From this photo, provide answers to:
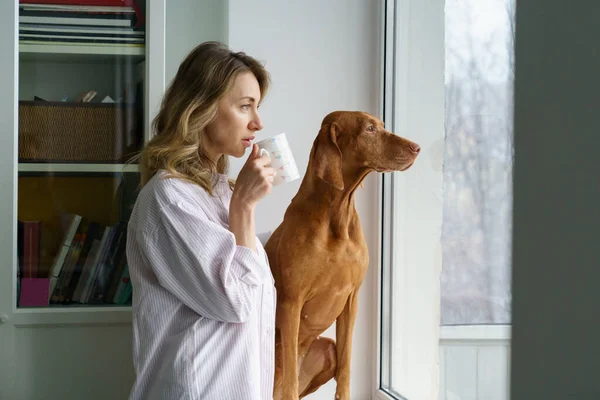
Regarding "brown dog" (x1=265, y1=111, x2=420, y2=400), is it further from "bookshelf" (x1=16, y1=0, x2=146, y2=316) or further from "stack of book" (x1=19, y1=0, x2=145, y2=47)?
"stack of book" (x1=19, y1=0, x2=145, y2=47)

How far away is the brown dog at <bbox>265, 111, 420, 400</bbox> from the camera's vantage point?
62.7 inches

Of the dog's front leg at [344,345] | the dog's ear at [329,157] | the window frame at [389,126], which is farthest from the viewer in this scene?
the window frame at [389,126]

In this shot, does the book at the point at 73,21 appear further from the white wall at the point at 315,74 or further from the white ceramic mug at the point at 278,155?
the white ceramic mug at the point at 278,155

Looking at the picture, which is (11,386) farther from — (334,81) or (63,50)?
(334,81)

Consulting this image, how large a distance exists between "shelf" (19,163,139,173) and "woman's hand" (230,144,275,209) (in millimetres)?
773

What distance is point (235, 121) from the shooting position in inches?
63.2

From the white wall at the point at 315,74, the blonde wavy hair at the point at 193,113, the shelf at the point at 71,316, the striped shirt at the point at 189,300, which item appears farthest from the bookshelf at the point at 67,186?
the striped shirt at the point at 189,300

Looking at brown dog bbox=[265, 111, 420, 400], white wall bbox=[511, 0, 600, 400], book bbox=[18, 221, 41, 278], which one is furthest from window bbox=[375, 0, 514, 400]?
book bbox=[18, 221, 41, 278]

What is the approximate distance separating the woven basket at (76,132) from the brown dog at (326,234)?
2.44 feet

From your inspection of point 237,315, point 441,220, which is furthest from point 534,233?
point 441,220

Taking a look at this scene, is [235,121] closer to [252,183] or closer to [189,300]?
[252,183]

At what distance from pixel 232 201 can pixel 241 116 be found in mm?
221

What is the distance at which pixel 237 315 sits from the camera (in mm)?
1440

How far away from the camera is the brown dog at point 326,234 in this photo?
1593 mm
